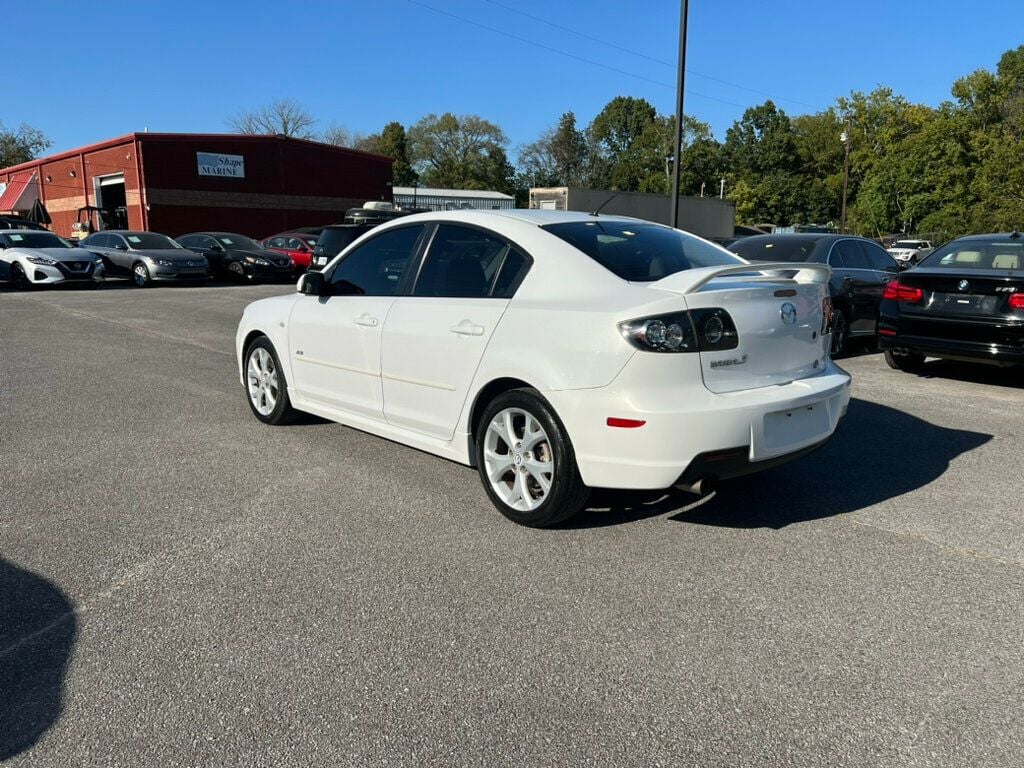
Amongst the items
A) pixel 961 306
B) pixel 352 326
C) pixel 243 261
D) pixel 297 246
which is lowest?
pixel 961 306

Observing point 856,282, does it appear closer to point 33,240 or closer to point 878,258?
point 878,258

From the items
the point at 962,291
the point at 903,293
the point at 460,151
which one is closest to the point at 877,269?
the point at 903,293

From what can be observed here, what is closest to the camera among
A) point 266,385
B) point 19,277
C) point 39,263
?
point 266,385

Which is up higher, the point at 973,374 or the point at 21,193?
the point at 21,193

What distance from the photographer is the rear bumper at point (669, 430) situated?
3.51m

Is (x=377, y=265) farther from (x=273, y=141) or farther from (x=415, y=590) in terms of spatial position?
(x=273, y=141)

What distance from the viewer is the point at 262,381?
6152 millimetres

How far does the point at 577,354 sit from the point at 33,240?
20557 millimetres

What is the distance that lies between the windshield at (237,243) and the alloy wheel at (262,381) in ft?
56.9

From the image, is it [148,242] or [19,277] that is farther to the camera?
[148,242]

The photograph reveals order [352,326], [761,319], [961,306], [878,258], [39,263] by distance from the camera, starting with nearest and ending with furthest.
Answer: [761,319]
[352,326]
[961,306]
[878,258]
[39,263]

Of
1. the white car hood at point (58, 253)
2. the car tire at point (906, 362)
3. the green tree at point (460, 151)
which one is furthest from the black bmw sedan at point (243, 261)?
the green tree at point (460, 151)

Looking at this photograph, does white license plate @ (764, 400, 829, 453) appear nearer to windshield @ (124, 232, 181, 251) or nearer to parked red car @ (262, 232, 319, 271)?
parked red car @ (262, 232, 319, 271)

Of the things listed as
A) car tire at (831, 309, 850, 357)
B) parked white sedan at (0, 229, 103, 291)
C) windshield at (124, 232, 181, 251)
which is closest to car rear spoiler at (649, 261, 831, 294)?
car tire at (831, 309, 850, 357)
